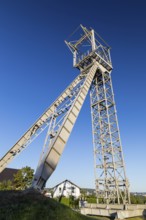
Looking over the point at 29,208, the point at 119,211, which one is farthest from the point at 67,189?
the point at 29,208

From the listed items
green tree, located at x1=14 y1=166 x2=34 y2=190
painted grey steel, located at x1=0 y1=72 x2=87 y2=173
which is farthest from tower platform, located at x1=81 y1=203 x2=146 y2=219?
green tree, located at x1=14 y1=166 x2=34 y2=190

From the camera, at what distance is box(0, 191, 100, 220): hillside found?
5.07 meters

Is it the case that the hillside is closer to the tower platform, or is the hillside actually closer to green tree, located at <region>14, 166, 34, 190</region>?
the tower platform

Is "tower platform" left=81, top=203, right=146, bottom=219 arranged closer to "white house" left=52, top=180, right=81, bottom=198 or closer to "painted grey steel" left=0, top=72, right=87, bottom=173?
"painted grey steel" left=0, top=72, right=87, bottom=173

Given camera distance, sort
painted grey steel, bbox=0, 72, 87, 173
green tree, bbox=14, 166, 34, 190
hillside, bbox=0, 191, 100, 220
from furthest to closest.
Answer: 1. green tree, bbox=14, 166, 34, 190
2. painted grey steel, bbox=0, 72, 87, 173
3. hillside, bbox=0, 191, 100, 220

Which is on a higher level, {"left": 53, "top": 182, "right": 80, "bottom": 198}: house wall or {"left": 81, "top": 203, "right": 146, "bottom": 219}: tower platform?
{"left": 53, "top": 182, "right": 80, "bottom": 198}: house wall

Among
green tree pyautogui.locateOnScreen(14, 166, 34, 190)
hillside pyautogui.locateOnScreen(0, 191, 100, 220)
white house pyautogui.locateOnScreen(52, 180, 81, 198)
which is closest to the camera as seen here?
hillside pyautogui.locateOnScreen(0, 191, 100, 220)

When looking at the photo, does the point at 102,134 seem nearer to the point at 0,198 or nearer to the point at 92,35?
the point at 92,35

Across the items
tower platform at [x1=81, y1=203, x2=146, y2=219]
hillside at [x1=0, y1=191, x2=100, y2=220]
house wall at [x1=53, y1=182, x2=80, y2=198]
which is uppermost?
house wall at [x1=53, y1=182, x2=80, y2=198]

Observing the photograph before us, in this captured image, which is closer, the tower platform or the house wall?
the tower platform

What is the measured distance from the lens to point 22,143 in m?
14.9

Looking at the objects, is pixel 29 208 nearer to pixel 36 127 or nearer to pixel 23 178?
pixel 36 127

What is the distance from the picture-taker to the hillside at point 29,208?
16.6ft

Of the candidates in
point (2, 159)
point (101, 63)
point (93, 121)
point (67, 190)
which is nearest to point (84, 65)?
point (101, 63)
